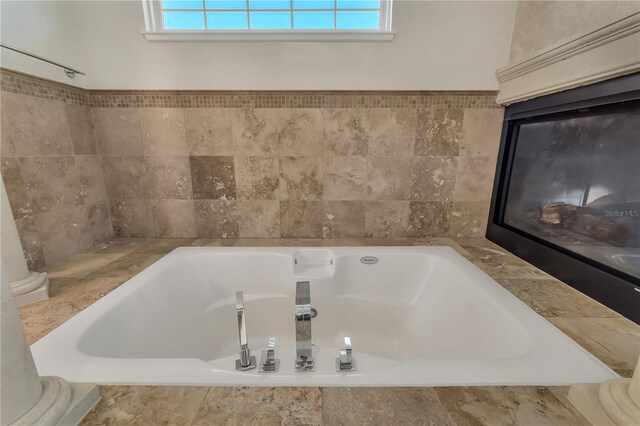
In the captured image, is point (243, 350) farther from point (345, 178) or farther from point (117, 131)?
point (117, 131)

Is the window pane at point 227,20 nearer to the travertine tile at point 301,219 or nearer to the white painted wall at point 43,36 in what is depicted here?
the white painted wall at point 43,36

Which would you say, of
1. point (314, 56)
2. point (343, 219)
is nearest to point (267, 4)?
point (314, 56)

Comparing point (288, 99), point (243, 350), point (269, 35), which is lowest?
point (243, 350)

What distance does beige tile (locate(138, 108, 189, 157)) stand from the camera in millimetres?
1574

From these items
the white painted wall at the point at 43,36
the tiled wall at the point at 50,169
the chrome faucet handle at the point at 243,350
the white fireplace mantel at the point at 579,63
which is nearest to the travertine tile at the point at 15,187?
the tiled wall at the point at 50,169

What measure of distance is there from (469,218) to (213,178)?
5.56 ft

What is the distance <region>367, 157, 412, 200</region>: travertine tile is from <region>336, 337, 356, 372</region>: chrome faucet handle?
1.07 m

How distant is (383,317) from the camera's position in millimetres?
1493

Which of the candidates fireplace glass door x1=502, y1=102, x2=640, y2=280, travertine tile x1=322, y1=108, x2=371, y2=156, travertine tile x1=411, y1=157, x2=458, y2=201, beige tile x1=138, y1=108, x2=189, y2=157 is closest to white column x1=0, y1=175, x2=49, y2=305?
beige tile x1=138, y1=108, x2=189, y2=157

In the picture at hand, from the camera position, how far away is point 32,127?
123cm

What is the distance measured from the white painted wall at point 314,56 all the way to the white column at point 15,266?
37.6 inches

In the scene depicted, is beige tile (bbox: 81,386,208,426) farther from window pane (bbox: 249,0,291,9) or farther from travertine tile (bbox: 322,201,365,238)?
window pane (bbox: 249,0,291,9)

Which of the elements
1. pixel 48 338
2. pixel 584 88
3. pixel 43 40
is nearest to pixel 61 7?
pixel 43 40

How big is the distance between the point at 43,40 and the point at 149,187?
2.75 ft
